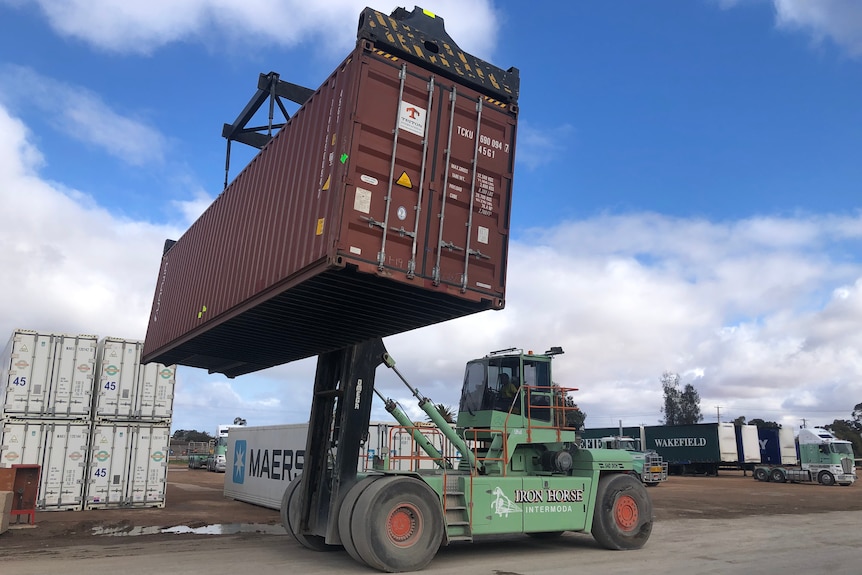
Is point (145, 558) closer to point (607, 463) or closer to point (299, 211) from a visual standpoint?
point (299, 211)

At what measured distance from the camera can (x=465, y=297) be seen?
26.4ft

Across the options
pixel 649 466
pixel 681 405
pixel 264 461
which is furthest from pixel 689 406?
pixel 264 461

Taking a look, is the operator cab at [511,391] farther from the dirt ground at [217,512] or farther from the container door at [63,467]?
the container door at [63,467]

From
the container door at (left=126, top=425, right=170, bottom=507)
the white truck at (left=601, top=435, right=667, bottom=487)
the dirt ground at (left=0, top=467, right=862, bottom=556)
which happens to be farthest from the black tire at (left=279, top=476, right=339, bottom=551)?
the white truck at (left=601, top=435, right=667, bottom=487)

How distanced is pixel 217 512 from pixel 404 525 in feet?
31.2

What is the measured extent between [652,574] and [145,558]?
694cm

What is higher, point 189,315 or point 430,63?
point 430,63

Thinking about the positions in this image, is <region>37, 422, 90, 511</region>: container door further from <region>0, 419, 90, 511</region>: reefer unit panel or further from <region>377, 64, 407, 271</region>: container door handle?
<region>377, 64, 407, 271</region>: container door handle

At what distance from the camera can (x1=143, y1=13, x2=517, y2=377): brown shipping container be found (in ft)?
24.3

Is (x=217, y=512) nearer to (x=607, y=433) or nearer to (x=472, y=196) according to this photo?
(x=472, y=196)

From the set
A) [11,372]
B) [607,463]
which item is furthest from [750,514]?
[11,372]

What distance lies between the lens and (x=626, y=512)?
35.5 ft

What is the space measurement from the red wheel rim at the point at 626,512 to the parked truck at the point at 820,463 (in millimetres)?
28602

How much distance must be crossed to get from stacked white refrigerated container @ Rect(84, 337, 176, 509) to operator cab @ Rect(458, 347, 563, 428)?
342 inches
